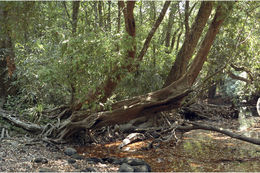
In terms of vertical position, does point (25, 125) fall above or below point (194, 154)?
above

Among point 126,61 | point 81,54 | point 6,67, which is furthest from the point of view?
point 6,67

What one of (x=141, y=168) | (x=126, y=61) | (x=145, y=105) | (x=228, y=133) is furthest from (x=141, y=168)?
(x=126, y=61)

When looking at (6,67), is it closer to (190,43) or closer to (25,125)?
(25,125)

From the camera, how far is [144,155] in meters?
7.27

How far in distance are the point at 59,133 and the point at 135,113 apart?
226 cm

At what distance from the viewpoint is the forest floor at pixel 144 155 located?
5.62m

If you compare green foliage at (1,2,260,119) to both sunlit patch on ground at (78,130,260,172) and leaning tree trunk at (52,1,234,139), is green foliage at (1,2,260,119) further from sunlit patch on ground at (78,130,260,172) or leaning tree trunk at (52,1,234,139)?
sunlit patch on ground at (78,130,260,172)

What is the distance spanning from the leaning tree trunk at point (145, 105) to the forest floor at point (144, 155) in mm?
703

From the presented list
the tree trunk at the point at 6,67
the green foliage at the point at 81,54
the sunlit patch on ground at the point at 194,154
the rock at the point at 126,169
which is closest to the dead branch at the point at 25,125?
the green foliage at the point at 81,54

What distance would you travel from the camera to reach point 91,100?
711cm

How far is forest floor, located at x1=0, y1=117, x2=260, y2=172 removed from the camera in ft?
18.4

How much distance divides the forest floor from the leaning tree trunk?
0.70 metres

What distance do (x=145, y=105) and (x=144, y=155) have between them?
1.34 m

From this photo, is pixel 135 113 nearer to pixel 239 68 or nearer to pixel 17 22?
pixel 17 22
